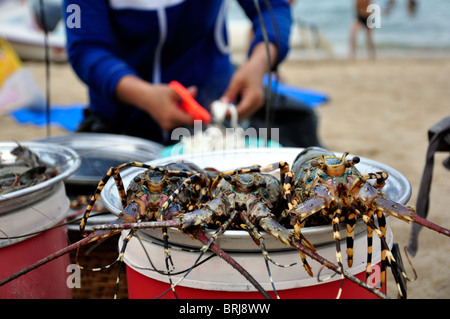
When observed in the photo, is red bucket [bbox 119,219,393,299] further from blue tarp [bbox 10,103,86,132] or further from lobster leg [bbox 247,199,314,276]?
blue tarp [bbox 10,103,86,132]

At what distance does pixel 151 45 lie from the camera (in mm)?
2635

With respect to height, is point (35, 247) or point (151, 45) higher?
point (151, 45)

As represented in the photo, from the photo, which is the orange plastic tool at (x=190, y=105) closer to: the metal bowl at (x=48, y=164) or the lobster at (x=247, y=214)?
the metal bowl at (x=48, y=164)

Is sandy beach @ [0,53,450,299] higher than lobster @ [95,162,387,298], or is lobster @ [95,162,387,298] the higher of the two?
lobster @ [95,162,387,298]

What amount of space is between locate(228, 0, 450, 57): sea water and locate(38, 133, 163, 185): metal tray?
10.3m

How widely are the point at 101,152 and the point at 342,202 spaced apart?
141 centimetres

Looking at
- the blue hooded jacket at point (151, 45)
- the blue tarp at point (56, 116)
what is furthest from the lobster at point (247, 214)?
the blue tarp at point (56, 116)

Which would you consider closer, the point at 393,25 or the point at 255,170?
the point at 255,170

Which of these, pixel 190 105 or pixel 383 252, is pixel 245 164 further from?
pixel 190 105

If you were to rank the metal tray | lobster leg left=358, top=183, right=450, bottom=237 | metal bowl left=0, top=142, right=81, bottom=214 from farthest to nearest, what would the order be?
the metal tray
metal bowl left=0, top=142, right=81, bottom=214
lobster leg left=358, top=183, right=450, bottom=237

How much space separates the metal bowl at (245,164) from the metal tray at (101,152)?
51 centimetres

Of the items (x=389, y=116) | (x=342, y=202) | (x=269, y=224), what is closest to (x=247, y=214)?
(x=269, y=224)

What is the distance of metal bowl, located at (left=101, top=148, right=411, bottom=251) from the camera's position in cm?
101

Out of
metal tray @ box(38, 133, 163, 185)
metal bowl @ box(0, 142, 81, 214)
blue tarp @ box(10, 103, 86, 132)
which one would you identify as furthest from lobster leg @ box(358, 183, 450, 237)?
blue tarp @ box(10, 103, 86, 132)
